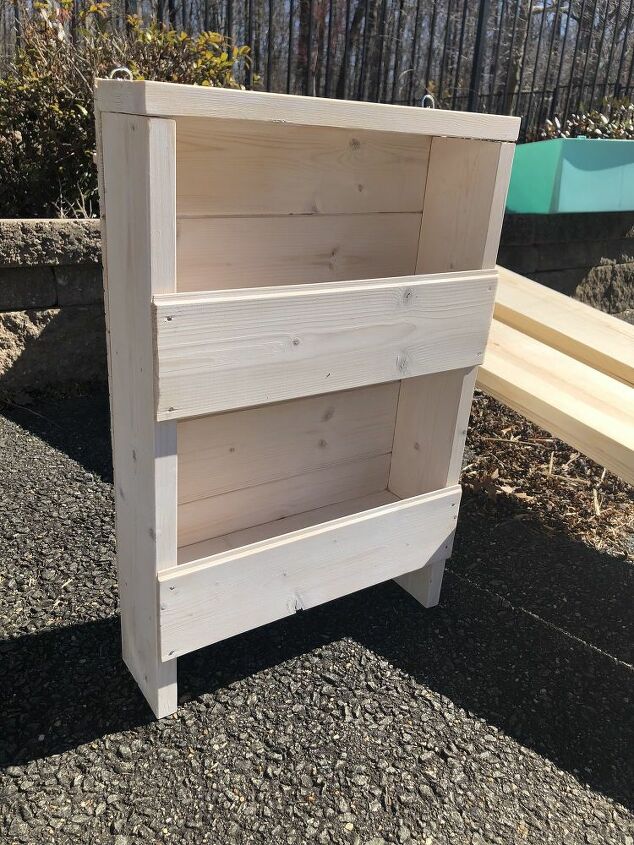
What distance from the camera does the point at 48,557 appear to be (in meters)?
2.19

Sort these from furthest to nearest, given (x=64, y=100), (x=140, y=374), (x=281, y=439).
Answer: (x=64, y=100)
(x=281, y=439)
(x=140, y=374)

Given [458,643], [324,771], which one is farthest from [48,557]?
[458,643]

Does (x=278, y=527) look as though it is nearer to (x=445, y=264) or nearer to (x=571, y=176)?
(x=445, y=264)

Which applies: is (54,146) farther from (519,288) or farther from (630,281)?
(630,281)

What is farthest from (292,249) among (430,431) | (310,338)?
(430,431)

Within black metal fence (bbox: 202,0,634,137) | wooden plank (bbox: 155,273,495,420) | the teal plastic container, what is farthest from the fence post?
wooden plank (bbox: 155,273,495,420)

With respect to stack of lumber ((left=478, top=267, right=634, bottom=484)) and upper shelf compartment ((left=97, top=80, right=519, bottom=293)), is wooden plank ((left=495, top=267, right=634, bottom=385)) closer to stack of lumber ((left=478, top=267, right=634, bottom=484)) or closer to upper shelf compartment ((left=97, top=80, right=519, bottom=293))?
stack of lumber ((left=478, top=267, right=634, bottom=484))

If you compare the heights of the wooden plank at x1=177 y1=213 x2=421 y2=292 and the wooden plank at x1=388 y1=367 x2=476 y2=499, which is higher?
the wooden plank at x1=177 y1=213 x2=421 y2=292

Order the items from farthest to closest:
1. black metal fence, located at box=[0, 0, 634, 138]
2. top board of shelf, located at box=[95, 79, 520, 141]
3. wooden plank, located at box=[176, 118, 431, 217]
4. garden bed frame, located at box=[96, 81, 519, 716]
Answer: black metal fence, located at box=[0, 0, 634, 138], wooden plank, located at box=[176, 118, 431, 217], garden bed frame, located at box=[96, 81, 519, 716], top board of shelf, located at box=[95, 79, 520, 141]

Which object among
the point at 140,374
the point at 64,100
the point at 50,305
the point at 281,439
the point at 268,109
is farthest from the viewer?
the point at 64,100

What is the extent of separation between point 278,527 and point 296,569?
0.81ft

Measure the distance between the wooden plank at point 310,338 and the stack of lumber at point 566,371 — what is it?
1.03 feet

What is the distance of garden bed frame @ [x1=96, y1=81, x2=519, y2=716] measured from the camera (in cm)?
139

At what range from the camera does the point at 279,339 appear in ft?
4.98
